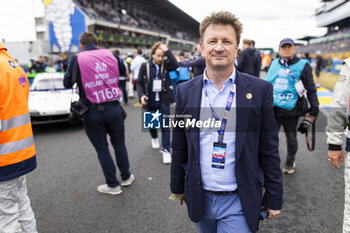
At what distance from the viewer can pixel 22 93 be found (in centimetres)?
200

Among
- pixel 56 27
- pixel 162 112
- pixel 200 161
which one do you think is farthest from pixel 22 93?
pixel 56 27

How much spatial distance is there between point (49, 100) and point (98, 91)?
404 centimetres

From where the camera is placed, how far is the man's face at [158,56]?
13.4 feet

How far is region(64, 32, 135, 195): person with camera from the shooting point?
2.98 meters

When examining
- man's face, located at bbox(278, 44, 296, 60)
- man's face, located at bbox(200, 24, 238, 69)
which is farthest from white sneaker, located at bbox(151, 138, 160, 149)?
man's face, located at bbox(200, 24, 238, 69)

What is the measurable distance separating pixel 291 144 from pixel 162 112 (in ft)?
6.91

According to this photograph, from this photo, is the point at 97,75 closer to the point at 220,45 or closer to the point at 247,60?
the point at 220,45

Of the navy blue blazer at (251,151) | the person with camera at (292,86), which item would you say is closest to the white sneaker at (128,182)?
the navy blue blazer at (251,151)

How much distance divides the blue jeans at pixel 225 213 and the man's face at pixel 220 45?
0.79 meters

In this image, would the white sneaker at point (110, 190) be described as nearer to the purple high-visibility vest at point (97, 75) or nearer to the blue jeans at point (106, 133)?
the blue jeans at point (106, 133)

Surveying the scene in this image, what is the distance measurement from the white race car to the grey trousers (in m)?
3.59

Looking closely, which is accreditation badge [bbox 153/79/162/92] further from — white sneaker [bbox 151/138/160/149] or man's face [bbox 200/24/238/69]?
man's face [bbox 200/24/238/69]

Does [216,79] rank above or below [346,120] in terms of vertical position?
above

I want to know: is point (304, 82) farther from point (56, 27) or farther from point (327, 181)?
point (56, 27)
